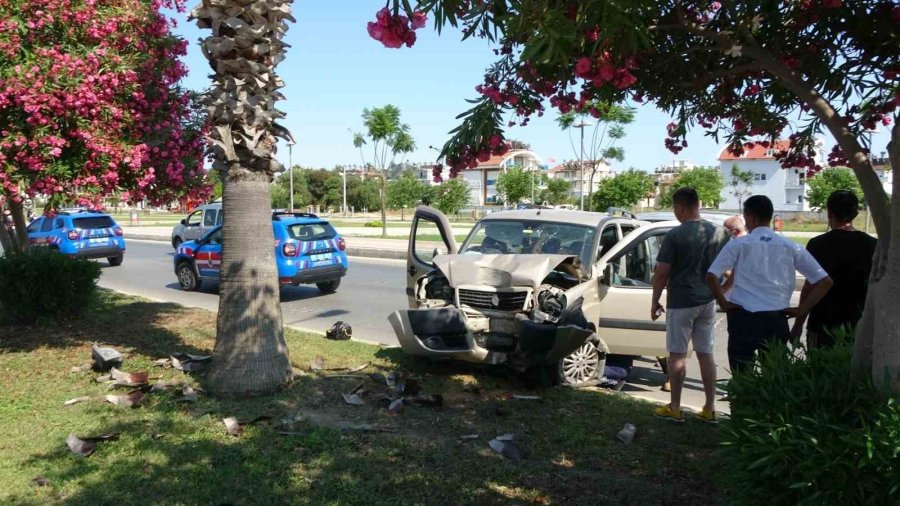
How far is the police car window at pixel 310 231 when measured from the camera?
506 inches

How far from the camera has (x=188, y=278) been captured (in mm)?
14461

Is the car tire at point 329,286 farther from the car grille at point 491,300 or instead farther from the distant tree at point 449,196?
the distant tree at point 449,196

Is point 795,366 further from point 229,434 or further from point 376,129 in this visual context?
point 376,129

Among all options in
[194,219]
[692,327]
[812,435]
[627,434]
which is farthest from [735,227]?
[194,219]

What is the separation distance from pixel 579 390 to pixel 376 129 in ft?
89.9

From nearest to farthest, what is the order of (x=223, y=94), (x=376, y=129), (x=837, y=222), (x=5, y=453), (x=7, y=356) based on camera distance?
(x=5, y=453) → (x=837, y=222) → (x=223, y=94) → (x=7, y=356) → (x=376, y=129)

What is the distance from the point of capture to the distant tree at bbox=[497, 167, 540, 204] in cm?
6475

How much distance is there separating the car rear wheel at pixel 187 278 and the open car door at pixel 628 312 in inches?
404

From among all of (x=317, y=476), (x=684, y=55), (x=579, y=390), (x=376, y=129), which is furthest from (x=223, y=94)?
(x=376, y=129)

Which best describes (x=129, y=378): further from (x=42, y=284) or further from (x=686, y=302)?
(x=686, y=302)

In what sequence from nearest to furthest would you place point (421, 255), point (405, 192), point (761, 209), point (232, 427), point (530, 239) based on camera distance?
point (761, 209)
point (232, 427)
point (530, 239)
point (421, 255)
point (405, 192)

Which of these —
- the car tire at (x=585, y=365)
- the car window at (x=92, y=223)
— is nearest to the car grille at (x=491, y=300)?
the car tire at (x=585, y=365)

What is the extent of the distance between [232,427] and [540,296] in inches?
113

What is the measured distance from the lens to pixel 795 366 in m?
2.89
